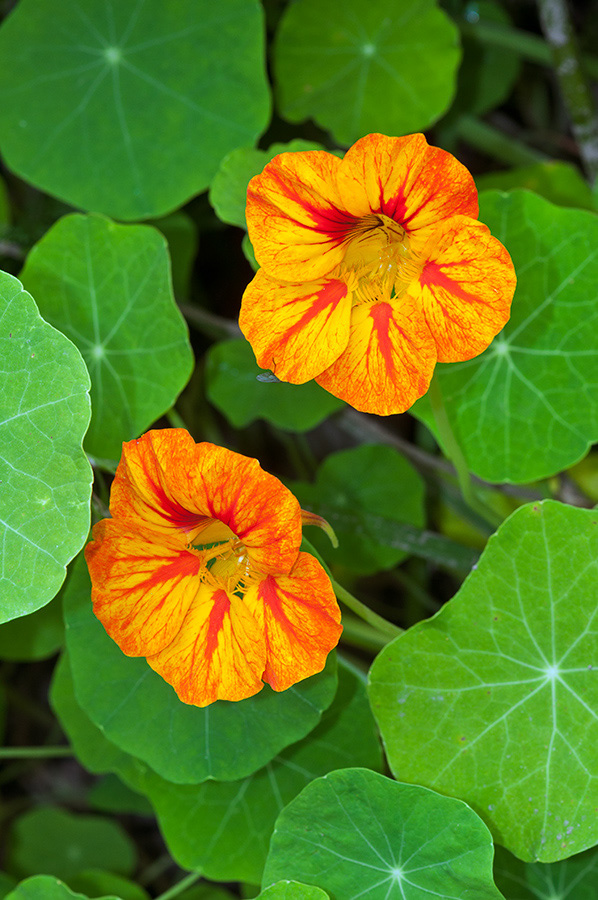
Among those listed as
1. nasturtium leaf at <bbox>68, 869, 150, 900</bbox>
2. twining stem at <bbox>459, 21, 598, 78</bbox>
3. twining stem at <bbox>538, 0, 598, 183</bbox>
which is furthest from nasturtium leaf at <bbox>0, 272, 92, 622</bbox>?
twining stem at <bbox>459, 21, 598, 78</bbox>

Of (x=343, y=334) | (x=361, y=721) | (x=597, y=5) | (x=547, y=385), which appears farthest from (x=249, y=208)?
(x=597, y=5)

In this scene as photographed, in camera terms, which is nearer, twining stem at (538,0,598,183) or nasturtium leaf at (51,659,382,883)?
nasturtium leaf at (51,659,382,883)

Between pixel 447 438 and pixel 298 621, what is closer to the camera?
pixel 298 621

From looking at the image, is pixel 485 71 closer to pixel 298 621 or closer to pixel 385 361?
pixel 385 361

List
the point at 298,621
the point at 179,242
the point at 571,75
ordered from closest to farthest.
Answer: the point at 298,621 → the point at 571,75 → the point at 179,242

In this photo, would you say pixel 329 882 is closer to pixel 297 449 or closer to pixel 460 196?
pixel 460 196

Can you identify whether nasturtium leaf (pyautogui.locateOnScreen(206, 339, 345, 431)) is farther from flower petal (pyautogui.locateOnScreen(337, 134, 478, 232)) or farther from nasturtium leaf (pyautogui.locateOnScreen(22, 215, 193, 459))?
flower petal (pyautogui.locateOnScreen(337, 134, 478, 232))

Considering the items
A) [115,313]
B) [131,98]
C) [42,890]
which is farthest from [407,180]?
[42,890]
